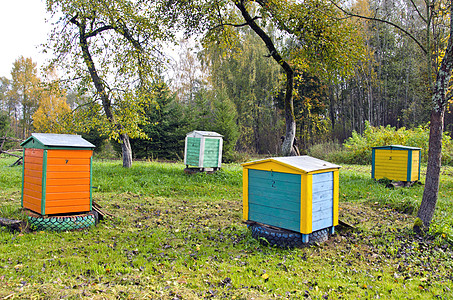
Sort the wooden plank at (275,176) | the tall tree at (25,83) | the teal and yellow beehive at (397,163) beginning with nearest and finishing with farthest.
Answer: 1. the wooden plank at (275,176)
2. the teal and yellow beehive at (397,163)
3. the tall tree at (25,83)

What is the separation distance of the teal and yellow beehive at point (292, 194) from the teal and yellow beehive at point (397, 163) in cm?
614

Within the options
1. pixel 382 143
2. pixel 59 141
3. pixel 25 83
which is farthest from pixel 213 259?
pixel 25 83

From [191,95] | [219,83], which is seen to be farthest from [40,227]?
[191,95]

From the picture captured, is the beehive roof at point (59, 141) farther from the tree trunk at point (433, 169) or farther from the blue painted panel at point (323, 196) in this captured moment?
the tree trunk at point (433, 169)

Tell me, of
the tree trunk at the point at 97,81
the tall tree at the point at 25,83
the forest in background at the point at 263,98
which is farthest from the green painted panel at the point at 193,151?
the tall tree at the point at 25,83

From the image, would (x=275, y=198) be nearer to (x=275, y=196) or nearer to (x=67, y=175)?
(x=275, y=196)

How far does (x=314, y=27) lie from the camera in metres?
7.64

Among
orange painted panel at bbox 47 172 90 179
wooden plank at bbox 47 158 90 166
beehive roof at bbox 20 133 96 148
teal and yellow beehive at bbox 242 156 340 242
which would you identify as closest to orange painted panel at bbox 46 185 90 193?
orange painted panel at bbox 47 172 90 179

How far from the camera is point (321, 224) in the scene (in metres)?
4.85

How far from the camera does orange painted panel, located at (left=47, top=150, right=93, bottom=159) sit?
5.24 meters

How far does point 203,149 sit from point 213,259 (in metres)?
6.72

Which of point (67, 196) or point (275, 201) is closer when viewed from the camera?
point (275, 201)

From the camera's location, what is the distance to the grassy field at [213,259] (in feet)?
11.0

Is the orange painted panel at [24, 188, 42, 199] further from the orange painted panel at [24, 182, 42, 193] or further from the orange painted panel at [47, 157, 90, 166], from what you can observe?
the orange painted panel at [47, 157, 90, 166]
